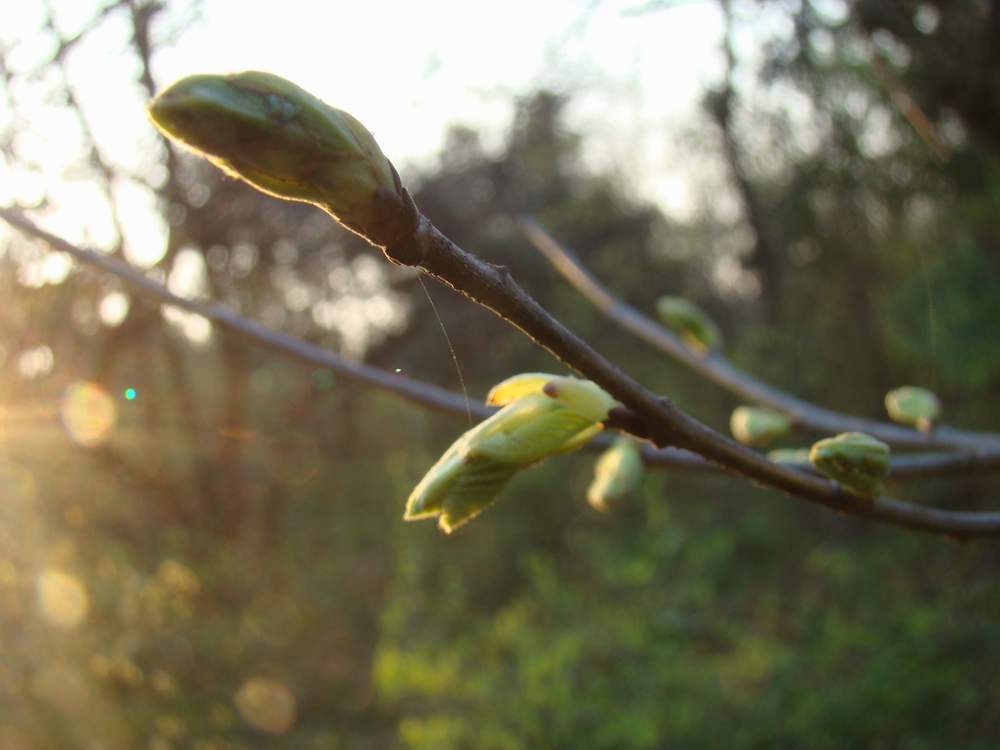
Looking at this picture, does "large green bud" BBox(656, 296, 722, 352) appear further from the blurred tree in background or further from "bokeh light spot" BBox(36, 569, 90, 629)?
"bokeh light spot" BBox(36, 569, 90, 629)

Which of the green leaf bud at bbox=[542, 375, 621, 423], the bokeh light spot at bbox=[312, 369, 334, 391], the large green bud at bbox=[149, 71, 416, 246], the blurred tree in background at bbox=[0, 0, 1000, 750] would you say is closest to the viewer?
the large green bud at bbox=[149, 71, 416, 246]

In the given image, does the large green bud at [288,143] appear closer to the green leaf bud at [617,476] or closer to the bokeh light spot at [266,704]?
the green leaf bud at [617,476]

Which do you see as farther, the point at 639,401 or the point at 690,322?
the point at 690,322

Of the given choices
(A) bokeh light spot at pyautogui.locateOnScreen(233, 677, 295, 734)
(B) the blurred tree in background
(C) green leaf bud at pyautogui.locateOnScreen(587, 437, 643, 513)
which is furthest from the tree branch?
(A) bokeh light spot at pyautogui.locateOnScreen(233, 677, 295, 734)

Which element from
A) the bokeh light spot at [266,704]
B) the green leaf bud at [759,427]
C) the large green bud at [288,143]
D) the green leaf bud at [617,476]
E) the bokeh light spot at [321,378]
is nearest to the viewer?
the large green bud at [288,143]

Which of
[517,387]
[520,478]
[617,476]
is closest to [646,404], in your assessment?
[517,387]

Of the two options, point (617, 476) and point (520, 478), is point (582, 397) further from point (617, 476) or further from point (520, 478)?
point (520, 478)

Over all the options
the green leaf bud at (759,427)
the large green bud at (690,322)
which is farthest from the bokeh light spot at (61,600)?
the green leaf bud at (759,427)
